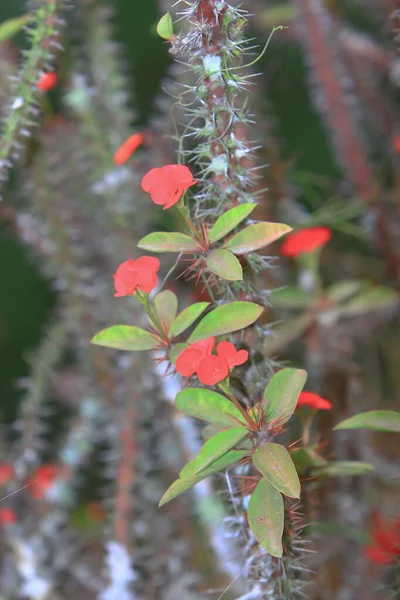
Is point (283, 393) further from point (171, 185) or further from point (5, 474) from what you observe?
point (5, 474)

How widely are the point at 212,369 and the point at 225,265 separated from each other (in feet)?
0.21

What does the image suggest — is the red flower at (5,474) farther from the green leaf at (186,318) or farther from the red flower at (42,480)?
the green leaf at (186,318)

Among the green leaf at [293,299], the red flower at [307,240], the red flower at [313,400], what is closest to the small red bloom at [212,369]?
the red flower at [313,400]

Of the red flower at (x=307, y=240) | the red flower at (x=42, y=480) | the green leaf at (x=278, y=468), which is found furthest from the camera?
the red flower at (x=42, y=480)

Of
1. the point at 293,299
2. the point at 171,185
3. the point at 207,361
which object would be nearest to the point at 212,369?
the point at 207,361

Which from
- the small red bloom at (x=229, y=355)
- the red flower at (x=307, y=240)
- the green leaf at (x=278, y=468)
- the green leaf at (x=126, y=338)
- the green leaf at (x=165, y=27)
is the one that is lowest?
the red flower at (x=307, y=240)

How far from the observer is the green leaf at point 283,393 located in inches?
14.2

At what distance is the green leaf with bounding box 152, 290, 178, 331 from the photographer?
1.34 feet

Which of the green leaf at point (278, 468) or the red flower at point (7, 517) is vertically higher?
the green leaf at point (278, 468)

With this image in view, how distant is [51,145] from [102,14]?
0.68 ft

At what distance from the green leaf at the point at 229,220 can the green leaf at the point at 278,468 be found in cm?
13

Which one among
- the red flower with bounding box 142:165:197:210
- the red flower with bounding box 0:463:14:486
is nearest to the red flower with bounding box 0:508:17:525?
the red flower with bounding box 0:463:14:486

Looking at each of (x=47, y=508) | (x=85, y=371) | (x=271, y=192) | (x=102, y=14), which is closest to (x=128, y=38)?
(x=102, y=14)

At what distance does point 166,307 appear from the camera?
0.41m
